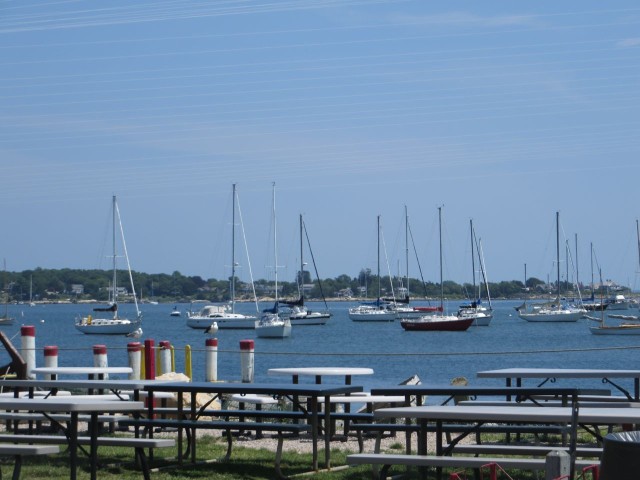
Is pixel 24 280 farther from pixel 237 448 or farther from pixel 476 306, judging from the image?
pixel 237 448

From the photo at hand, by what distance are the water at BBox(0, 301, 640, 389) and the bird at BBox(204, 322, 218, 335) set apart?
79 cm

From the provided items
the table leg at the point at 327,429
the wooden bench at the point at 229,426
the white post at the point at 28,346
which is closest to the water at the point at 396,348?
the white post at the point at 28,346

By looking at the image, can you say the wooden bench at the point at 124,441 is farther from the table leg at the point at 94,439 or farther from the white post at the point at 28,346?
the white post at the point at 28,346

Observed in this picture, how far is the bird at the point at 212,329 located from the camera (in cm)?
8451

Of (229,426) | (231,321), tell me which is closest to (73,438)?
(229,426)

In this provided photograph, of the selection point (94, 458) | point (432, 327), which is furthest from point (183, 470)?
point (432, 327)

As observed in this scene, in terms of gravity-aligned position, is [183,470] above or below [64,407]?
below

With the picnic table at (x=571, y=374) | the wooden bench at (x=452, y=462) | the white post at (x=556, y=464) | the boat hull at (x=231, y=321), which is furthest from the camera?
the boat hull at (x=231, y=321)

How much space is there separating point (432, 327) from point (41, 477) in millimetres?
76604

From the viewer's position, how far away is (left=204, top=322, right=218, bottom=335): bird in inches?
3327

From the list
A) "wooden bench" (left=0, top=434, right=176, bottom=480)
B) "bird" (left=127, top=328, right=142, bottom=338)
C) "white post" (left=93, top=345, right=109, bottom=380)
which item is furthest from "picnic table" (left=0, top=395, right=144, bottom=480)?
"bird" (left=127, top=328, right=142, bottom=338)

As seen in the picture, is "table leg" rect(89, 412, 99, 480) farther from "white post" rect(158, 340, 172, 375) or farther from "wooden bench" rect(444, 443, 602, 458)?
"white post" rect(158, 340, 172, 375)

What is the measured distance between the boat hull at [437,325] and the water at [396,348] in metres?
0.49

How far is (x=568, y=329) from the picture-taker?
9238 centimetres
